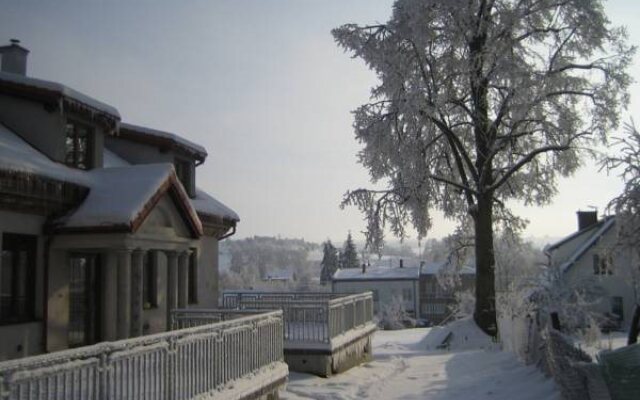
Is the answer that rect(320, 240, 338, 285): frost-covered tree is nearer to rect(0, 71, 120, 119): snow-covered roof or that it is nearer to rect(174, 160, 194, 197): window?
rect(174, 160, 194, 197): window

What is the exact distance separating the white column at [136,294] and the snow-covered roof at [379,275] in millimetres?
67582

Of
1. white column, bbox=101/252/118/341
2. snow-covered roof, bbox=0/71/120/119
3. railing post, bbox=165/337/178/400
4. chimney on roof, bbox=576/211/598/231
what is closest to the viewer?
railing post, bbox=165/337/178/400

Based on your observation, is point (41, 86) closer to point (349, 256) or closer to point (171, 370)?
point (171, 370)

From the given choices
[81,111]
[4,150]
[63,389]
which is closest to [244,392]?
[63,389]

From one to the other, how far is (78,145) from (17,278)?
351 cm

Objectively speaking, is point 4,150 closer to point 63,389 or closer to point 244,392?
point 244,392

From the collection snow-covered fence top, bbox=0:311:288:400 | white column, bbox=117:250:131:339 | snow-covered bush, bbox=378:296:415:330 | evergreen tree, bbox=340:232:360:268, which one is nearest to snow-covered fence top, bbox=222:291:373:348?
snow-covered fence top, bbox=0:311:288:400

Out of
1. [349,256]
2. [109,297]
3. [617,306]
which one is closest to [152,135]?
[109,297]

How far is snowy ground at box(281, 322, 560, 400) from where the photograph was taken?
12102 millimetres

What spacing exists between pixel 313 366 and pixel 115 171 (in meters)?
6.45

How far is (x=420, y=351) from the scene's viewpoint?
22.2m

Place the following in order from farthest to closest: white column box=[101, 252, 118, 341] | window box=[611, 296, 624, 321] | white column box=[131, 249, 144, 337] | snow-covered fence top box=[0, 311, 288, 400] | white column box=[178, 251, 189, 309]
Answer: window box=[611, 296, 624, 321]
white column box=[178, 251, 189, 309]
white column box=[131, 249, 144, 337]
white column box=[101, 252, 118, 341]
snow-covered fence top box=[0, 311, 288, 400]

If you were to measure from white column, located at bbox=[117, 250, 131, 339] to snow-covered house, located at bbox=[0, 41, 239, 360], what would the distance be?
19 millimetres

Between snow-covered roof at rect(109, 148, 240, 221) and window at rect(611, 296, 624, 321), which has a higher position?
snow-covered roof at rect(109, 148, 240, 221)
